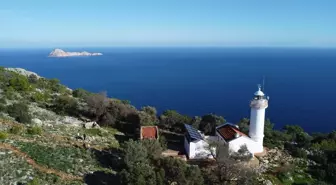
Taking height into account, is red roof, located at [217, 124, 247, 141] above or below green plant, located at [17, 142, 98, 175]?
below

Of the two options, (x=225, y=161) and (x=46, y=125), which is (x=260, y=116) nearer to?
(x=225, y=161)

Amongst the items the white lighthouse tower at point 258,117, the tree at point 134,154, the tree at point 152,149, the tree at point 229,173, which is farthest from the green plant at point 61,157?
the white lighthouse tower at point 258,117

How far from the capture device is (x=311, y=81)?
121m

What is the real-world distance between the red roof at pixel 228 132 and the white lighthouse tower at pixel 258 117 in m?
1.44

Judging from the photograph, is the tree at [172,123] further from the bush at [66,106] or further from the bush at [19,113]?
the bush at [19,113]

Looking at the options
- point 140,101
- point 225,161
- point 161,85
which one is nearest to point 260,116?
point 225,161

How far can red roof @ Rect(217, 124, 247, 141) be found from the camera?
2589 cm

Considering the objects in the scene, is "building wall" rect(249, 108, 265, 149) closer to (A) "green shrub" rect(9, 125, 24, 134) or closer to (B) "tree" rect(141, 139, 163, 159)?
(B) "tree" rect(141, 139, 163, 159)

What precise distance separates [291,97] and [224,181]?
79254 mm

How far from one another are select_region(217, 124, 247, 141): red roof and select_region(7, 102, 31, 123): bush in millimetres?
15934

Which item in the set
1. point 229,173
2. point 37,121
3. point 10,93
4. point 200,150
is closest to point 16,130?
point 37,121

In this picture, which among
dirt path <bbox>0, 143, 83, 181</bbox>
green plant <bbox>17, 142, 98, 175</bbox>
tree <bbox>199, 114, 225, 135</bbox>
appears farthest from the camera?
tree <bbox>199, 114, 225, 135</bbox>

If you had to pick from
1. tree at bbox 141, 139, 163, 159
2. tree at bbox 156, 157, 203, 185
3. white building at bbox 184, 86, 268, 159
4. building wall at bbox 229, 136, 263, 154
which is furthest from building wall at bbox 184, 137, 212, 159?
tree at bbox 156, 157, 203, 185

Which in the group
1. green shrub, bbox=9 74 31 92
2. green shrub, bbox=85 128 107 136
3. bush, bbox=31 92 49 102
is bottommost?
green shrub, bbox=85 128 107 136
